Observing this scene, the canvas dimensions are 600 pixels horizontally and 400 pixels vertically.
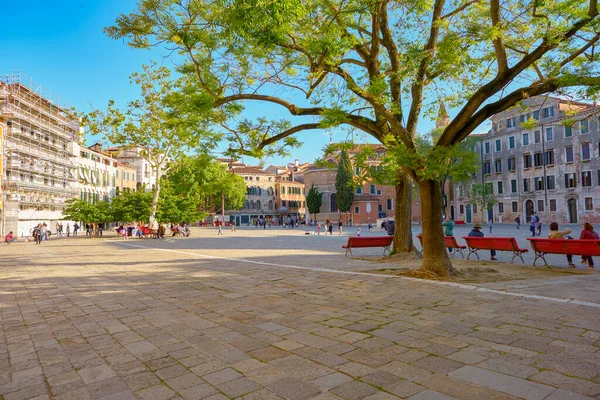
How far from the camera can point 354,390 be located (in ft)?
10.7

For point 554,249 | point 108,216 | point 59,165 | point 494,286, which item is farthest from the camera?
point 59,165

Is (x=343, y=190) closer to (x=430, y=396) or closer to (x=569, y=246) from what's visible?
(x=569, y=246)

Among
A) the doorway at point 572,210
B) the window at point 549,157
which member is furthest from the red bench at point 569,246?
the window at point 549,157

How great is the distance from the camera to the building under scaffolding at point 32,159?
134 feet

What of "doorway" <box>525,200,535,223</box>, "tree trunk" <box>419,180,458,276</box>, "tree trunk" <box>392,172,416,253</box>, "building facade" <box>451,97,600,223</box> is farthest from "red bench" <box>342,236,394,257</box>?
"doorway" <box>525,200,535,223</box>

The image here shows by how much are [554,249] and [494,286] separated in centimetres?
390

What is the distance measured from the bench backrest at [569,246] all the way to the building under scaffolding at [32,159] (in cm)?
4095

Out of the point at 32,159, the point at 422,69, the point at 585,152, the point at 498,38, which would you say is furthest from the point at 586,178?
the point at 32,159

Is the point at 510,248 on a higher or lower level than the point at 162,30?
lower

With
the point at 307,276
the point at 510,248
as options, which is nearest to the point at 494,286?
the point at 307,276

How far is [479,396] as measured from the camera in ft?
10.2

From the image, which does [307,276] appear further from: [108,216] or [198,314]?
[108,216]

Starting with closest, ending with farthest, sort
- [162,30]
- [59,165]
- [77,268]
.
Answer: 1. [162,30]
2. [77,268]
3. [59,165]

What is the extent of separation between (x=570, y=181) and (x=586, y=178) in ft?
5.78
